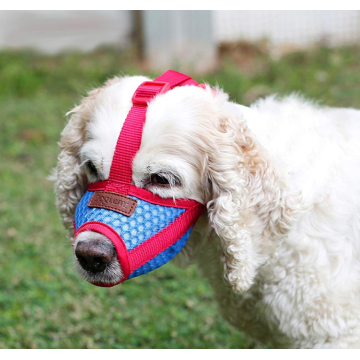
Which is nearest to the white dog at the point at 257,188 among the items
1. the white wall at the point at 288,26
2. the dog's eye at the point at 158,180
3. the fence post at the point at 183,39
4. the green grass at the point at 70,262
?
the dog's eye at the point at 158,180

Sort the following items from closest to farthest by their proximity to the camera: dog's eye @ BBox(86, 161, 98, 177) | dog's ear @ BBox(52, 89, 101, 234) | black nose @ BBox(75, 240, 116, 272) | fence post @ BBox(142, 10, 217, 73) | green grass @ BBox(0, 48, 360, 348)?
black nose @ BBox(75, 240, 116, 272) < dog's eye @ BBox(86, 161, 98, 177) < dog's ear @ BBox(52, 89, 101, 234) < green grass @ BBox(0, 48, 360, 348) < fence post @ BBox(142, 10, 217, 73)

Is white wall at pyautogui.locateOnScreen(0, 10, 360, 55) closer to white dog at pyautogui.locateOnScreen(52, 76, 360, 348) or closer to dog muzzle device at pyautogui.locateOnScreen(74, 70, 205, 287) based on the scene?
white dog at pyautogui.locateOnScreen(52, 76, 360, 348)

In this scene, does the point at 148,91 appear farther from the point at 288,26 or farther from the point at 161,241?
the point at 288,26

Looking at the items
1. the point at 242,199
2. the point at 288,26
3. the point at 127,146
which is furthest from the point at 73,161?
the point at 288,26

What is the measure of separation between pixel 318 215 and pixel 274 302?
1.87 feet

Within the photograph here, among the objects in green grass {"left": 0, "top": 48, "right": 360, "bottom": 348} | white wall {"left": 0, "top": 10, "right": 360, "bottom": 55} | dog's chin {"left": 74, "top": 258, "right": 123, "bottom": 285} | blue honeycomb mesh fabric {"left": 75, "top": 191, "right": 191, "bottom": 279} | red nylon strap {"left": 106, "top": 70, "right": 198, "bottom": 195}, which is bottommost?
green grass {"left": 0, "top": 48, "right": 360, "bottom": 348}

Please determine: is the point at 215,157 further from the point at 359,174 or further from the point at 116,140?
the point at 359,174

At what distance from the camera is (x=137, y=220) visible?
2.34 meters

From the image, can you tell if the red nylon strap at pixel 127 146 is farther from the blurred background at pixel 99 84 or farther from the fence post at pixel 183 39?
the fence post at pixel 183 39

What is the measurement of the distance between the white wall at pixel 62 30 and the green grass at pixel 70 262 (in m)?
1.23

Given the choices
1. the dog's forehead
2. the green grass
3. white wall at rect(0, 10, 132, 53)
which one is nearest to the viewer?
the dog's forehead

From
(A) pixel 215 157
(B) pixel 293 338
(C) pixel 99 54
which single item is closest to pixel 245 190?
(A) pixel 215 157

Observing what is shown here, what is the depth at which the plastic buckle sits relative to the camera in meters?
2.46

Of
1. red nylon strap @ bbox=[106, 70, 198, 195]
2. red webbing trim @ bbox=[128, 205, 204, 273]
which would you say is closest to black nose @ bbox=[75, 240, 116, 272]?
red webbing trim @ bbox=[128, 205, 204, 273]
